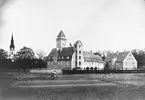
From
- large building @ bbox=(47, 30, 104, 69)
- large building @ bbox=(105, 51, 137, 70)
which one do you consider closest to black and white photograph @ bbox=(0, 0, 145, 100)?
large building @ bbox=(47, 30, 104, 69)

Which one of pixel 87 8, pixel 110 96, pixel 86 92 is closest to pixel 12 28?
pixel 87 8

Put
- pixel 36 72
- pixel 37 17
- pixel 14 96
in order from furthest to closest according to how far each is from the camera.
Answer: pixel 36 72 < pixel 37 17 < pixel 14 96

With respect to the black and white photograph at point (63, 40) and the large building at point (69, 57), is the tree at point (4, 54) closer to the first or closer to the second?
the black and white photograph at point (63, 40)

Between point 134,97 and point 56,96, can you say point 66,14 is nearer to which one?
point 56,96

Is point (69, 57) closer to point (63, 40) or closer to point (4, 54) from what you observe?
point (63, 40)

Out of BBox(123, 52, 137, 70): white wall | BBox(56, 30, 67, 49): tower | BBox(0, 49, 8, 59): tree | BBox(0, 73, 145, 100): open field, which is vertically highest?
BBox(56, 30, 67, 49): tower

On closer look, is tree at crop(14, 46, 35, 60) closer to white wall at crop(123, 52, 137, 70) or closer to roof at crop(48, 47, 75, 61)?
roof at crop(48, 47, 75, 61)

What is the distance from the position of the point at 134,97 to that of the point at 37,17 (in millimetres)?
1433

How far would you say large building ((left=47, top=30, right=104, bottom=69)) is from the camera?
2154 mm

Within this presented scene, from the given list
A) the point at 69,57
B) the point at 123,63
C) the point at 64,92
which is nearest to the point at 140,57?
the point at 123,63

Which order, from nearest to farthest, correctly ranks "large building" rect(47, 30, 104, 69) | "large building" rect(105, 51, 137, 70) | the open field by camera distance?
the open field < "large building" rect(47, 30, 104, 69) < "large building" rect(105, 51, 137, 70)

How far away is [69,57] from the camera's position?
2551 millimetres

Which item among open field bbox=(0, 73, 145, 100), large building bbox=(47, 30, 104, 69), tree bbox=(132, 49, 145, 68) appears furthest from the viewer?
tree bbox=(132, 49, 145, 68)

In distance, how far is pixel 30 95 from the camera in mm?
2018
